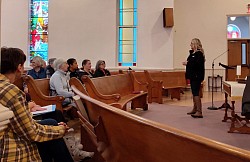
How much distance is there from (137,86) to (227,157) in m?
5.73

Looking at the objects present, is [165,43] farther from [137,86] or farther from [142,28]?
[137,86]

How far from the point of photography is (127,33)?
10.6 meters

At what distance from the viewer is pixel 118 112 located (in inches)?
53.5

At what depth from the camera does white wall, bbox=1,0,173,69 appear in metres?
10.1

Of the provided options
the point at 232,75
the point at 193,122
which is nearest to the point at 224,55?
the point at 232,75

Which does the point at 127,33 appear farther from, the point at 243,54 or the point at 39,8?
the point at 243,54

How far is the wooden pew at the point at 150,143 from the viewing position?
0.80 m

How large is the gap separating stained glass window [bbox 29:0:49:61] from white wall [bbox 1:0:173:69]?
0.28 meters

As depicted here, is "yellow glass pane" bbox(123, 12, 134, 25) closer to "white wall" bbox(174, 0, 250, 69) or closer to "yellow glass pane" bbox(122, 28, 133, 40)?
"yellow glass pane" bbox(122, 28, 133, 40)

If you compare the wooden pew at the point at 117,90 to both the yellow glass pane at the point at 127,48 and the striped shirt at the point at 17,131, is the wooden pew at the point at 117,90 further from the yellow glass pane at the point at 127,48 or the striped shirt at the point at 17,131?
the yellow glass pane at the point at 127,48

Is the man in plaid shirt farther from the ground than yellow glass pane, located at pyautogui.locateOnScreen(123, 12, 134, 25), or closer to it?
closer to it

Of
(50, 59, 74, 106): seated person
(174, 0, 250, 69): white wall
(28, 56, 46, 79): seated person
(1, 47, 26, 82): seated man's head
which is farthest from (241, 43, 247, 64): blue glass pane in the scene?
(1, 47, 26, 82): seated man's head

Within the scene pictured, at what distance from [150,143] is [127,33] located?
966 centimetres

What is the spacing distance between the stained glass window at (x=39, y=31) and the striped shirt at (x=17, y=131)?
30.6ft
